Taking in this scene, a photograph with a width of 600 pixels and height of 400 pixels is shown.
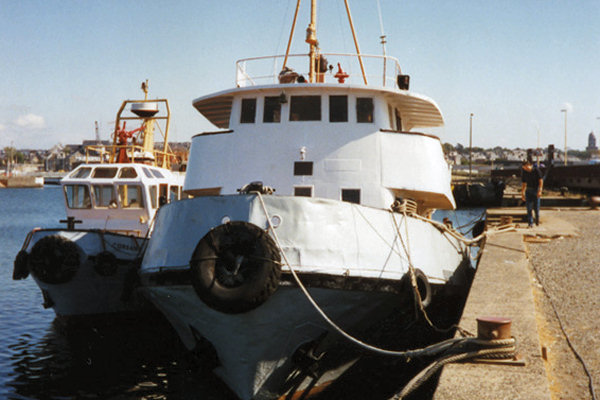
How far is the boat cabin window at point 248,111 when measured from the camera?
37.0 ft

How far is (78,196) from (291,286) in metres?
10.5

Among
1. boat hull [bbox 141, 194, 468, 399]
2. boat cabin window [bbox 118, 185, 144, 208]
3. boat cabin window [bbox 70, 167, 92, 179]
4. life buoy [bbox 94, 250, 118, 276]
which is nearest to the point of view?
→ boat hull [bbox 141, 194, 468, 399]

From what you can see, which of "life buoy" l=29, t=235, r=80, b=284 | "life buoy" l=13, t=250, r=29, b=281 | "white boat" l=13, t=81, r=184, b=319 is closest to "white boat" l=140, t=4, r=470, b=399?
"white boat" l=13, t=81, r=184, b=319

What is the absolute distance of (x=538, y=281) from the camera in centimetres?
959

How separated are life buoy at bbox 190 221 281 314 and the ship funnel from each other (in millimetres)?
12489

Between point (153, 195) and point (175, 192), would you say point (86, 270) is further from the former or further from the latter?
point (175, 192)

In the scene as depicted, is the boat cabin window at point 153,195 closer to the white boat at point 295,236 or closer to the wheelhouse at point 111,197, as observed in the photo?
the wheelhouse at point 111,197

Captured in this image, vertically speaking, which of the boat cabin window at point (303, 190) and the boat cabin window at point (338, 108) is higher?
the boat cabin window at point (338, 108)

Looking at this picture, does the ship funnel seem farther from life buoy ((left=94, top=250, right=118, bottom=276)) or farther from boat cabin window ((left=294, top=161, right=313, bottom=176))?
boat cabin window ((left=294, top=161, right=313, bottom=176))

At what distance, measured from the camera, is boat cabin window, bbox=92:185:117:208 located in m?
16.1

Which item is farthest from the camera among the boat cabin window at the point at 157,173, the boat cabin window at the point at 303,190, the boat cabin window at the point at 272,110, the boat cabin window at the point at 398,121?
the boat cabin window at the point at 157,173

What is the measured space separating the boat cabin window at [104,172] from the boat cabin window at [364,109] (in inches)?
314

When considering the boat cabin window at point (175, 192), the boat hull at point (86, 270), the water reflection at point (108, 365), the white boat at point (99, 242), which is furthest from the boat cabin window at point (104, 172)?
the water reflection at point (108, 365)

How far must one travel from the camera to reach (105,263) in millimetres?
13852
